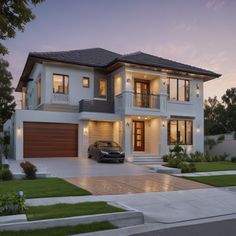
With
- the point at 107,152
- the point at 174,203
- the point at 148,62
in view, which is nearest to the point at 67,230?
the point at 174,203

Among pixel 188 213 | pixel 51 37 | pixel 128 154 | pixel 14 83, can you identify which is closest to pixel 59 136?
pixel 128 154

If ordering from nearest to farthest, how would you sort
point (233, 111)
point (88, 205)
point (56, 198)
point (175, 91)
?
point (88, 205), point (56, 198), point (175, 91), point (233, 111)

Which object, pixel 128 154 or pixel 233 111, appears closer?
pixel 128 154

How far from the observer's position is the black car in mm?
18625

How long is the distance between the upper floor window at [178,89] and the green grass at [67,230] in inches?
717

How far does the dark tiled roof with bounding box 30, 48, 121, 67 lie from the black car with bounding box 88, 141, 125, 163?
21.7 feet

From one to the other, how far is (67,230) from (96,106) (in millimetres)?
15799

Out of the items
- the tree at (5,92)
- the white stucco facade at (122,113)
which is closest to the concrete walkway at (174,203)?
the white stucco facade at (122,113)

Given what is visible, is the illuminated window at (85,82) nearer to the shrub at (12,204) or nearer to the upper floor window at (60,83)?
the upper floor window at (60,83)

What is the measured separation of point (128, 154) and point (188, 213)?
12.9 metres

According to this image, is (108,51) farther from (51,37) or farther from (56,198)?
(56,198)

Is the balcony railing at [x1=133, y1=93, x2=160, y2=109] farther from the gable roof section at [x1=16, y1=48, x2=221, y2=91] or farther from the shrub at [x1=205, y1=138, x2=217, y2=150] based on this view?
the shrub at [x1=205, y1=138, x2=217, y2=150]

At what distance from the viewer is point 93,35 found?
2134cm

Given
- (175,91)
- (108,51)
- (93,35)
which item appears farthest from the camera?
(108,51)
